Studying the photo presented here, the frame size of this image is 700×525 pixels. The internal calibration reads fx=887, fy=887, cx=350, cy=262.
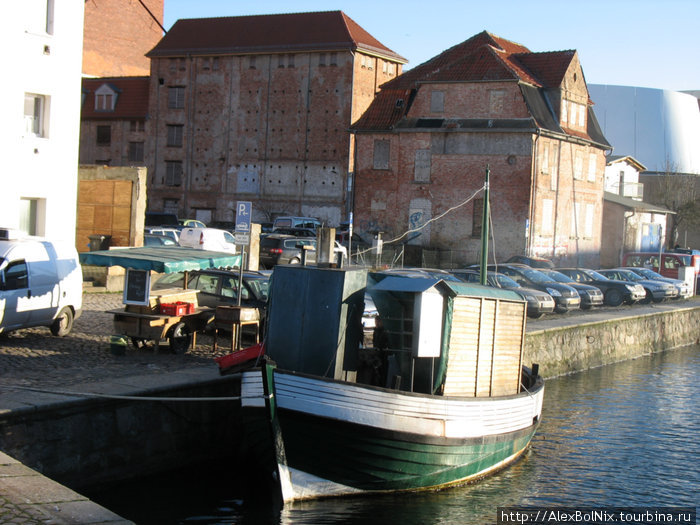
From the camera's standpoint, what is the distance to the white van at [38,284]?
17.0m

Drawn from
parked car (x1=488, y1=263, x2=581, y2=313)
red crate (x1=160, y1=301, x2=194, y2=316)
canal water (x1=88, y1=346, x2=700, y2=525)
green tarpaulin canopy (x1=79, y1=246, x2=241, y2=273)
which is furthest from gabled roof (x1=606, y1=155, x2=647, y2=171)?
red crate (x1=160, y1=301, x2=194, y2=316)

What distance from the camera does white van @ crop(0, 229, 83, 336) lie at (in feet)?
55.8

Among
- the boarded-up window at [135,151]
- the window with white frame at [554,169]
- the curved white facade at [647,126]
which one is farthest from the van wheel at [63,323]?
the curved white facade at [647,126]

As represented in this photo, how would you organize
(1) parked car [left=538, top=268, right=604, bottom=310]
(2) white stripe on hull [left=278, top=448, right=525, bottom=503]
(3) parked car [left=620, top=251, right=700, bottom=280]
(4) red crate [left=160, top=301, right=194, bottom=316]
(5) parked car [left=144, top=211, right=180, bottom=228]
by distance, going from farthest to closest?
(5) parked car [left=144, top=211, right=180, bottom=228] < (3) parked car [left=620, top=251, right=700, bottom=280] < (1) parked car [left=538, top=268, right=604, bottom=310] < (4) red crate [left=160, top=301, right=194, bottom=316] < (2) white stripe on hull [left=278, top=448, right=525, bottom=503]

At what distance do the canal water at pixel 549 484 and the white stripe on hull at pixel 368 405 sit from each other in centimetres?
128

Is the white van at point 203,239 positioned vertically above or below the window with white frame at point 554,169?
below

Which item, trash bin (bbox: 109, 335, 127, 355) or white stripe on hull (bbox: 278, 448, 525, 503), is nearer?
white stripe on hull (bbox: 278, 448, 525, 503)

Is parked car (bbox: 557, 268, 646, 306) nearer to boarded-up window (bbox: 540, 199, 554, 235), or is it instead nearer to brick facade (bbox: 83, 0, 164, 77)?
boarded-up window (bbox: 540, 199, 554, 235)

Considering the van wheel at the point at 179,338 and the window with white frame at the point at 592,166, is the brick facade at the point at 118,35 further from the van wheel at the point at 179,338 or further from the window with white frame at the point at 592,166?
the van wheel at the point at 179,338

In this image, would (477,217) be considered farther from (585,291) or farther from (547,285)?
(547,285)

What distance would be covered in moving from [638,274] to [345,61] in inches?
987

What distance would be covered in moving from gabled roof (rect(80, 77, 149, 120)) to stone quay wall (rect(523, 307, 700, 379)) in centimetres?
4095

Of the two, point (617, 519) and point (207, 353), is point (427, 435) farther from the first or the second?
point (207, 353)

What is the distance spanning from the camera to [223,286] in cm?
2019
